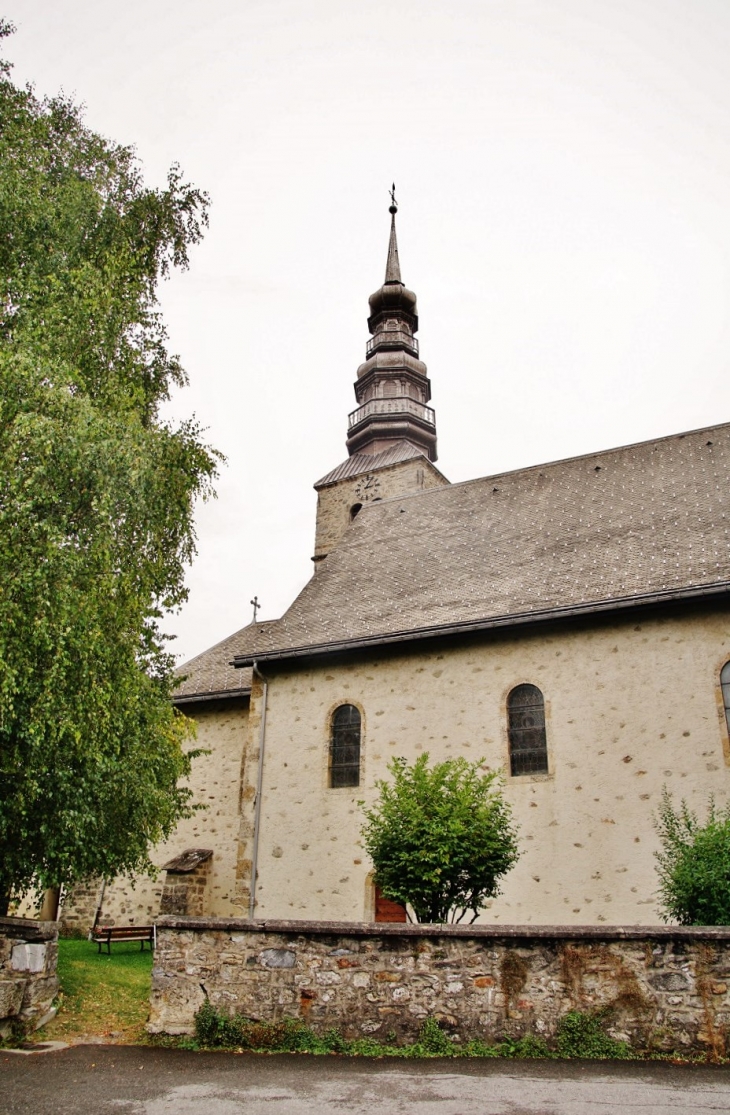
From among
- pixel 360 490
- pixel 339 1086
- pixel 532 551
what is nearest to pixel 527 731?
pixel 532 551

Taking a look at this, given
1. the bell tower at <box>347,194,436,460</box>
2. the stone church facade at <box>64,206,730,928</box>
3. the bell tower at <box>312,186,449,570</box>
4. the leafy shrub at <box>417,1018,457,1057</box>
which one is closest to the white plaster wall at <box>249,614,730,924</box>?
the stone church facade at <box>64,206,730,928</box>

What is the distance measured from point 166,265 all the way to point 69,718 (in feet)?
26.7

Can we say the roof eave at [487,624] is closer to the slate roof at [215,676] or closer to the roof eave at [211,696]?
the roof eave at [211,696]

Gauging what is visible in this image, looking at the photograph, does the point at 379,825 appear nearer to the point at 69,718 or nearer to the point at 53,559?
the point at 69,718

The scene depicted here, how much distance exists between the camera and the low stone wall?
699cm

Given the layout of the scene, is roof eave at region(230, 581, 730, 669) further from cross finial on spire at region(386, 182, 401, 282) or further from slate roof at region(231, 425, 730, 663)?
cross finial on spire at region(386, 182, 401, 282)

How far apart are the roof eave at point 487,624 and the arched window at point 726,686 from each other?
1.03 metres

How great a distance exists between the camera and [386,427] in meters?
30.1

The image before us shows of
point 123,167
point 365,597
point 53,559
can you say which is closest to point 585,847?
point 365,597

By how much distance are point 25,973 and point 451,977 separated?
3.81 metres

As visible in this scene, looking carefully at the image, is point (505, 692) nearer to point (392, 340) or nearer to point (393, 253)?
point (392, 340)

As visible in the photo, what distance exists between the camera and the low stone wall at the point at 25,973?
6.99 meters

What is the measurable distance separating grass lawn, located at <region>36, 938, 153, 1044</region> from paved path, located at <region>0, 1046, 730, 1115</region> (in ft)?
3.12

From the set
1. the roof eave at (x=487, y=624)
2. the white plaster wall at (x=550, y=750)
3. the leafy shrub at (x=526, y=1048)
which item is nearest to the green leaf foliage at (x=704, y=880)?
the leafy shrub at (x=526, y=1048)
